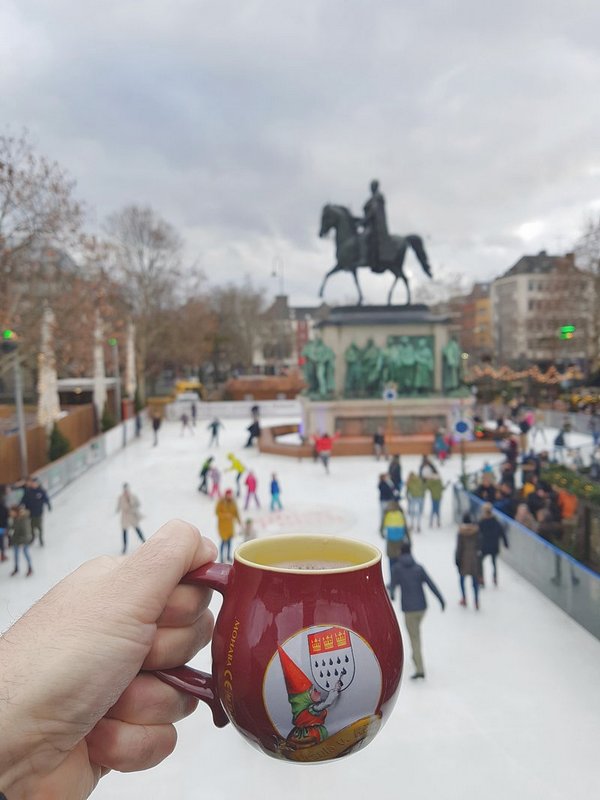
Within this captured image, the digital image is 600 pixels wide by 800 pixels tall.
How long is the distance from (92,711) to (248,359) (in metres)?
65.3

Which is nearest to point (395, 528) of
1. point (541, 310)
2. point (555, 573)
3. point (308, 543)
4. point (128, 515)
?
point (555, 573)

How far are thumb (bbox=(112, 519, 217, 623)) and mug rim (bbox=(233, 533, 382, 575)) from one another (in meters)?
0.15

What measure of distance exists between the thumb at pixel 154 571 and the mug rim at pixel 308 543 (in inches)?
5.8

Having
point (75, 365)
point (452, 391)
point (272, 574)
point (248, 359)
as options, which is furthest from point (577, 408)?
point (248, 359)

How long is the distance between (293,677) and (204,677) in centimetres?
29

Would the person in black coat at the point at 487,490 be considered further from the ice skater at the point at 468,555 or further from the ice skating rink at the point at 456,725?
the ice skater at the point at 468,555

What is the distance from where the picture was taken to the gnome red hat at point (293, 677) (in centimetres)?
132

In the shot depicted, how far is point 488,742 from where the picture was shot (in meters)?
4.52

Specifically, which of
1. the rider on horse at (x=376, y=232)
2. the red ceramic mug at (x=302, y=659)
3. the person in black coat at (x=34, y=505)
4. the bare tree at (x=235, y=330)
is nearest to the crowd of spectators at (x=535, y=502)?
the person in black coat at (x=34, y=505)

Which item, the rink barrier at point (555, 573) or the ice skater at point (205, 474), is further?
the ice skater at point (205, 474)

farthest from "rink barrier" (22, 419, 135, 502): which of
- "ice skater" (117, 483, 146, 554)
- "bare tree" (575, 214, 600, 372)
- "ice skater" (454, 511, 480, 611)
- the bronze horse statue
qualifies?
"bare tree" (575, 214, 600, 372)

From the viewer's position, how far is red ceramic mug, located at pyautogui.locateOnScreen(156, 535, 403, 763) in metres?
1.33

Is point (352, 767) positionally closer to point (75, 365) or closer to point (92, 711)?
point (92, 711)

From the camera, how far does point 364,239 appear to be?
853 inches
